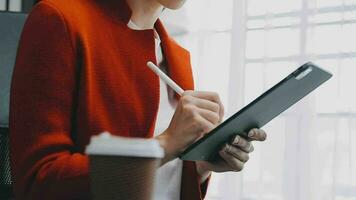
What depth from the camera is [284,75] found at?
6.55 ft

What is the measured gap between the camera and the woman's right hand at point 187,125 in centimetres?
65

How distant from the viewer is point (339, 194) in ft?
6.01

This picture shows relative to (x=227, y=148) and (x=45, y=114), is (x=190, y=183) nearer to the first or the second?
(x=227, y=148)

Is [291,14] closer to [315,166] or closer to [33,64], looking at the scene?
[315,166]

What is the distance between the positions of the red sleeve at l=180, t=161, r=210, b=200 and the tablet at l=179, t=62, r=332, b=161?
3.3 inches

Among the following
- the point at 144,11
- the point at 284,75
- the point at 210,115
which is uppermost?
the point at 144,11

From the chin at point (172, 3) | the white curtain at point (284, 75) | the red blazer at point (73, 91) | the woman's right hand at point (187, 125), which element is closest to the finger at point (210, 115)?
the woman's right hand at point (187, 125)

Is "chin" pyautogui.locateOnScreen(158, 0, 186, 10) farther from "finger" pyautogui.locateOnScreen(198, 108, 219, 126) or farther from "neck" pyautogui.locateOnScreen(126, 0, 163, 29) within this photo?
"finger" pyautogui.locateOnScreen(198, 108, 219, 126)

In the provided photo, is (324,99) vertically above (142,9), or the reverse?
(142,9)

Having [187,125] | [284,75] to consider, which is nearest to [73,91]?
[187,125]

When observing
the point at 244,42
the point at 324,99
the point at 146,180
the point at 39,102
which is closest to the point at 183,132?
the point at 39,102

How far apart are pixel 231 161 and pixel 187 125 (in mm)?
165

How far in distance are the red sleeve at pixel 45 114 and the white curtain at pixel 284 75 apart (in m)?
1.39

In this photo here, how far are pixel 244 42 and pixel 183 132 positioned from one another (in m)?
1.48
